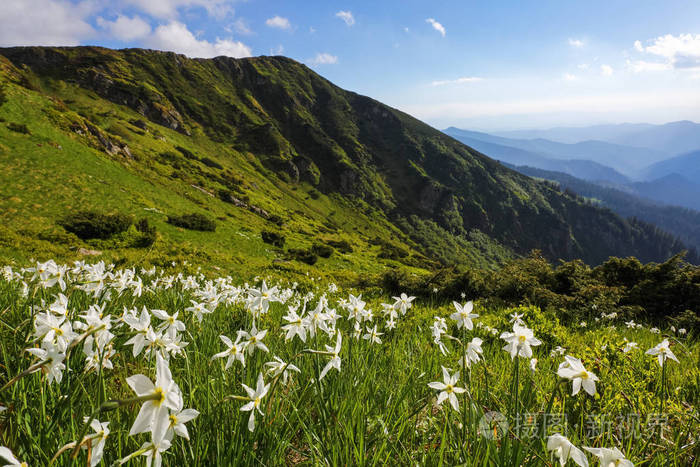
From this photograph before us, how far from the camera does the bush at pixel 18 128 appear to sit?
32.4 metres

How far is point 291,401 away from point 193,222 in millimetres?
36484

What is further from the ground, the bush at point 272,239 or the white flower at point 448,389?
the white flower at point 448,389

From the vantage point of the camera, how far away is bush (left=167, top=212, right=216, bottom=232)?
3353cm

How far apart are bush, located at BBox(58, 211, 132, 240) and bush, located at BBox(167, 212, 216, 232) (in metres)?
7.50

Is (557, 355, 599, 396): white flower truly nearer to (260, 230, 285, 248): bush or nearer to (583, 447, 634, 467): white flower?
(583, 447, 634, 467): white flower

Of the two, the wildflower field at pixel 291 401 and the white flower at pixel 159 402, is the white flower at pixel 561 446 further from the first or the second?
the white flower at pixel 159 402

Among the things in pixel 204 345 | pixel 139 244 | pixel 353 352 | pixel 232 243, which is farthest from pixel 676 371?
pixel 232 243

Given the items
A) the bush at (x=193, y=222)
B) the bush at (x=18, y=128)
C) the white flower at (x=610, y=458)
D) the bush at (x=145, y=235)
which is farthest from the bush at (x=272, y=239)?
the white flower at (x=610, y=458)

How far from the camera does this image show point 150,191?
40656 millimetres

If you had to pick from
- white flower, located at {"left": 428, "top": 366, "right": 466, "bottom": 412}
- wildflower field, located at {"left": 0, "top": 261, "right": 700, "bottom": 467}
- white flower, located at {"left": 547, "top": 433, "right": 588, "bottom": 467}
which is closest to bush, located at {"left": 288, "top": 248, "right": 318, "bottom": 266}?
wildflower field, located at {"left": 0, "top": 261, "right": 700, "bottom": 467}

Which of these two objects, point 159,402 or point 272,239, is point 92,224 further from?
point 159,402

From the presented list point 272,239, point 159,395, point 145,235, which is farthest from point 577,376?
point 272,239

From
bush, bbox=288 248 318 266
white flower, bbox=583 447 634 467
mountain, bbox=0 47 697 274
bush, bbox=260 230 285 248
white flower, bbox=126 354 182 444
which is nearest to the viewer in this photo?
white flower, bbox=126 354 182 444

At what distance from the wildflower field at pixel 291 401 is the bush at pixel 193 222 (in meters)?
32.0
